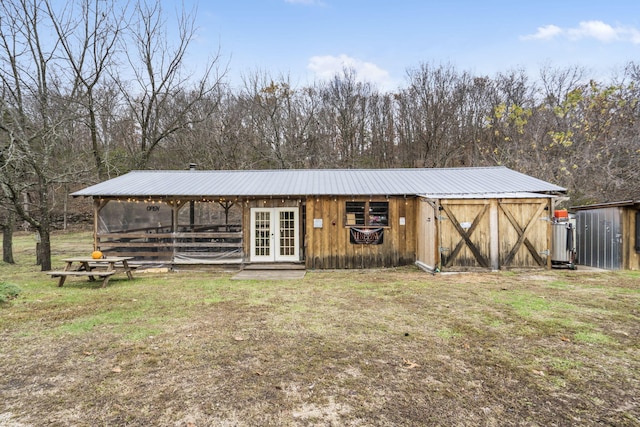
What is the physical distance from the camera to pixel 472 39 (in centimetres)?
1873

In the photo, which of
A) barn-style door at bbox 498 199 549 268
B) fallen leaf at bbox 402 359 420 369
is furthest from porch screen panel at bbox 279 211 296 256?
fallen leaf at bbox 402 359 420 369

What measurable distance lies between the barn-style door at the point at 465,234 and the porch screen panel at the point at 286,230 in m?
4.54

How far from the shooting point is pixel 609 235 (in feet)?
30.2

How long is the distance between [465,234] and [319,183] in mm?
4801

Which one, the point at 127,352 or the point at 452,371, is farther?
the point at 127,352

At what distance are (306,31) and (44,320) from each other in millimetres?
18532

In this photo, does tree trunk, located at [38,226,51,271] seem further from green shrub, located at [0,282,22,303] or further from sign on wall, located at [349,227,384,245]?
sign on wall, located at [349,227,384,245]

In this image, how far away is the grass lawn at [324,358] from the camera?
2715 mm

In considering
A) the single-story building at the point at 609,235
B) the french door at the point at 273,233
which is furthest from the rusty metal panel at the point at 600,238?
the french door at the point at 273,233

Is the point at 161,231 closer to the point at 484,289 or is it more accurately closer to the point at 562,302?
the point at 484,289

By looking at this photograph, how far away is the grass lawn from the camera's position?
107 inches

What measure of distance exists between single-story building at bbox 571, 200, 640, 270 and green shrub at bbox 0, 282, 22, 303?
13.6m

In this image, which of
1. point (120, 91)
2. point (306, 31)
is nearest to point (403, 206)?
point (306, 31)

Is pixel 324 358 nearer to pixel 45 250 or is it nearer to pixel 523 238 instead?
pixel 523 238
